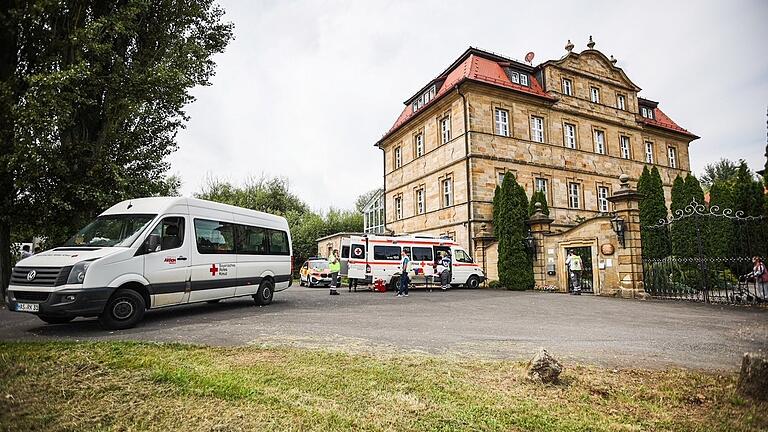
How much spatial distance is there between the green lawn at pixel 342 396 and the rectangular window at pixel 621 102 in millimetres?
30531

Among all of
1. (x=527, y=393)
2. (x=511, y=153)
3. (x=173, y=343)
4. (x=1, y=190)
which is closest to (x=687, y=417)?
(x=527, y=393)

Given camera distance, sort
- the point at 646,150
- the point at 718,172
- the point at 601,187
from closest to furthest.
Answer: the point at 601,187
the point at 646,150
the point at 718,172

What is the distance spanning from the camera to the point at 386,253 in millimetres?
19500

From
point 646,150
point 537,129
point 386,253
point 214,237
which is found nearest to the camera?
point 214,237

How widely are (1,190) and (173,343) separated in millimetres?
10999

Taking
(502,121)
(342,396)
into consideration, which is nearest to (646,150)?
(502,121)

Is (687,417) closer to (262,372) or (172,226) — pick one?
(262,372)

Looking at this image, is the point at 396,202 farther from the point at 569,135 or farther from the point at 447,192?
the point at 569,135

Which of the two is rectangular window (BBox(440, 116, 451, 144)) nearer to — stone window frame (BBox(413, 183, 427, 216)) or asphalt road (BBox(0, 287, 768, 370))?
stone window frame (BBox(413, 183, 427, 216))

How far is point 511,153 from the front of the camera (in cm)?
2522

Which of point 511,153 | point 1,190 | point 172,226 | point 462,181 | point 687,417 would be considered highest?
point 511,153

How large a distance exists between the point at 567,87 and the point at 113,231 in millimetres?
28000

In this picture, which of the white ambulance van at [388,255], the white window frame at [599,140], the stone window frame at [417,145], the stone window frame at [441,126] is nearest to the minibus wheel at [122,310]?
the white ambulance van at [388,255]

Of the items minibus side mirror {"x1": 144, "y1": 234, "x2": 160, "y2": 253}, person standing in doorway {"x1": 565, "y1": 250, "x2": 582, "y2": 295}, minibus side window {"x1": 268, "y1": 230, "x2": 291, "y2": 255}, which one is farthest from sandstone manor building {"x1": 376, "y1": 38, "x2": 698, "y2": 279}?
minibus side mirror {"x1": 144, "y1": 234, "x2": 160, "y2": 253}
